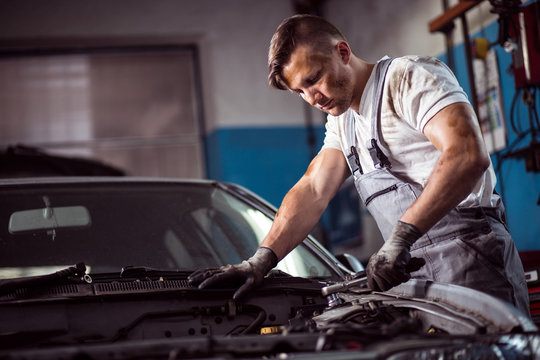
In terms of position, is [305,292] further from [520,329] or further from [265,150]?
[265,150]

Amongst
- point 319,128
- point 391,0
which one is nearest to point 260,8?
point 319,128

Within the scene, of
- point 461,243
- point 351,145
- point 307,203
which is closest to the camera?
point 461,243

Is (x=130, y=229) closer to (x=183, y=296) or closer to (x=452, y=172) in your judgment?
(x=183, y=296)

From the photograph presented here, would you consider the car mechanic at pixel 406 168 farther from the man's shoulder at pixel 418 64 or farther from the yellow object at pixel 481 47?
the yellow object at pixel 481 47

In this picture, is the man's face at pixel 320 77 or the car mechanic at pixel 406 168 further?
the man's face at pixel 320 77

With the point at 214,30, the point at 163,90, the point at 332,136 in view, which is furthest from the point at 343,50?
the point at 163,90

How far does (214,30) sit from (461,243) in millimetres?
6075

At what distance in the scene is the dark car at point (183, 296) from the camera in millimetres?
1363

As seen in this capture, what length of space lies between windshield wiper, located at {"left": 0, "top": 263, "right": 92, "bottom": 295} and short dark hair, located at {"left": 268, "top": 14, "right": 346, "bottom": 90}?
0.79 m

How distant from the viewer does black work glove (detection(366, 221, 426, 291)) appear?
5.62 feet

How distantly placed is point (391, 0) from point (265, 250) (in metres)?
4.49

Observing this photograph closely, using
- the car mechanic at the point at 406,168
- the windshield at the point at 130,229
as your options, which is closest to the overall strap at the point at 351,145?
the car mechanic at the point at 406,168

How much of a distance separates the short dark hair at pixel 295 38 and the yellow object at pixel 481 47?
272 centimetres

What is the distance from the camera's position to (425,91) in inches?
73.0
